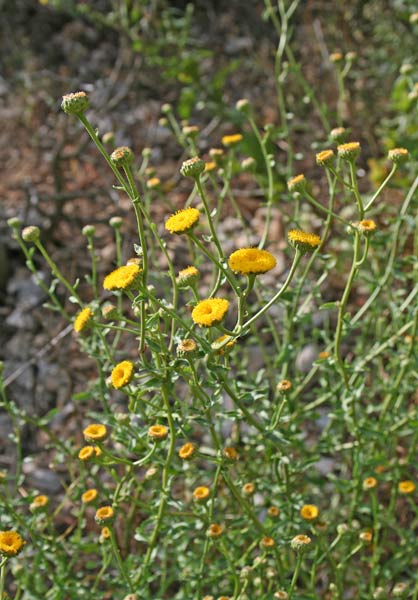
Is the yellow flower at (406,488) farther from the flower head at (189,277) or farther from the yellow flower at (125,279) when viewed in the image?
the yellow flower at (125,279)

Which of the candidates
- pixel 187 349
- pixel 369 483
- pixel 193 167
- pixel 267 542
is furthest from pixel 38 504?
pixel 193 167

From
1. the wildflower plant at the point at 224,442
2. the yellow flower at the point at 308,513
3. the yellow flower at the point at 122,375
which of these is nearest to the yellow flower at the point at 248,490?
the wildflower plant at the point at 224,442

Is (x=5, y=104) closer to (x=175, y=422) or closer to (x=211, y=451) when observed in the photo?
(x=211, y=451)

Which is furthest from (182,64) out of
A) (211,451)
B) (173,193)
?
(211,451)

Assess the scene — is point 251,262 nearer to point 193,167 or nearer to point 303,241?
point 303,241

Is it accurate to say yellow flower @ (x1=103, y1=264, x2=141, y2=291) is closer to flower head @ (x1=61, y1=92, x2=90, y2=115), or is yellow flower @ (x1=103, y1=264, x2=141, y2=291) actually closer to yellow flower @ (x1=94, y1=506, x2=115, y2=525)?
flower head @ (x1=61, y1=92, x2=90, y2=115)

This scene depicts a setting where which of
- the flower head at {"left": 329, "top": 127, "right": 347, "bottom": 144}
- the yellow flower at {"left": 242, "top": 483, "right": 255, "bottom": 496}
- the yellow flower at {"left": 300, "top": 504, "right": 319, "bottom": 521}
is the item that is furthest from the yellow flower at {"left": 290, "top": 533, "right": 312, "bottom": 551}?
the flower head at {"left": 329, "top": 127, "right": 347, "bottom": 144}
